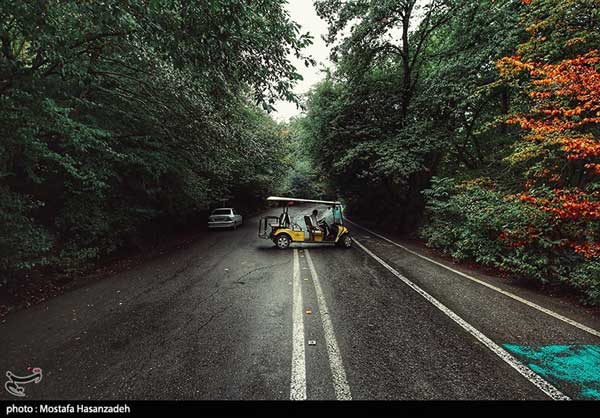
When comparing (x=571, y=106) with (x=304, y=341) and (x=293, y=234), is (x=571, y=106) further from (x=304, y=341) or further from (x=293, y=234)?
(x=293, y=234)

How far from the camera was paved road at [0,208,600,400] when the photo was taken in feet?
8.82

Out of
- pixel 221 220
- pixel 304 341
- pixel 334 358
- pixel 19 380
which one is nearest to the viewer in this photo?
pixel 19 380

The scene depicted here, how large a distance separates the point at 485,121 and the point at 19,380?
15.3 m

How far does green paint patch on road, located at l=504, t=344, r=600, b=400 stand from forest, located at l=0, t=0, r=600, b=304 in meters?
2.22

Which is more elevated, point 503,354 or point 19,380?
point 503,354

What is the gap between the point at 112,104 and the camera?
302 inches

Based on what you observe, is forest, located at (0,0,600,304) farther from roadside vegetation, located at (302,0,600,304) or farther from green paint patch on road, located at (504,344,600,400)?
green paint patch on road, located at (504,344,600,400)

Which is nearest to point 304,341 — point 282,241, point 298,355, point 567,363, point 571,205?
point 298,355

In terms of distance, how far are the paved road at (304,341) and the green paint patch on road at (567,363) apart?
2cm

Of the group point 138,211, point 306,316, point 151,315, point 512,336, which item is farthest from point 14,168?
point 512,336

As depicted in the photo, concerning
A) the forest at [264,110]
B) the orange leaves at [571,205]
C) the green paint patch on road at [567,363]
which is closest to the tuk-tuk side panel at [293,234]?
the forest at [264,110]

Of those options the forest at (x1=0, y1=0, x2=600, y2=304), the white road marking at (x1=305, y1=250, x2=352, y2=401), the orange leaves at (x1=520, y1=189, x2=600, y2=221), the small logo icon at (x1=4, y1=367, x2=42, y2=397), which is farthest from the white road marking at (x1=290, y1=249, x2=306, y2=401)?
the orange leaves at (x1=520, y1=189, x2=600, y2=221)
